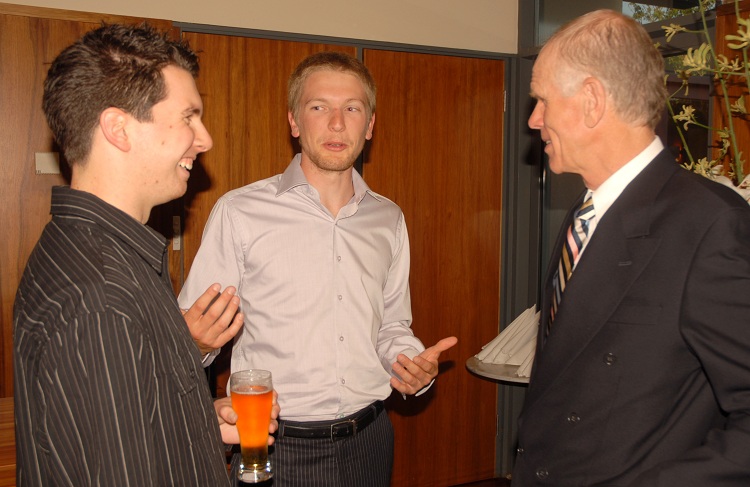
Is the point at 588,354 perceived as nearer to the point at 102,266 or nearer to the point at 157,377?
the point at 157,377

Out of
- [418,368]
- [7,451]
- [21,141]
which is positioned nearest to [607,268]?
[418,368]

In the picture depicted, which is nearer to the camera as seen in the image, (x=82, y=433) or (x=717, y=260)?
(x=82, y=433)

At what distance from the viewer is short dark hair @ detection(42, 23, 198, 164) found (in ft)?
4.20

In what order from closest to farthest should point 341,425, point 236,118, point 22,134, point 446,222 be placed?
1. point 341,425
2. point 22,134
3. point 236,118
4. point 446,222

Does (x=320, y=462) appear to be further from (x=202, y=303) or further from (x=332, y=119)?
(x=332, y=119)

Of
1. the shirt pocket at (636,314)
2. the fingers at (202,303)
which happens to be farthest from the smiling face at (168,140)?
the shirt pocket at (636,314)

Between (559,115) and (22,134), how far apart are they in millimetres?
2646

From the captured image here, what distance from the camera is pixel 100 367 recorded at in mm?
1062

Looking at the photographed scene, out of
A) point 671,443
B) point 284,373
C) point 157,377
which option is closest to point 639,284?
point 671,443

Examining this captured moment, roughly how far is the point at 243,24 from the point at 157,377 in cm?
277

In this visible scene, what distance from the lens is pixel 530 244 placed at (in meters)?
4.36

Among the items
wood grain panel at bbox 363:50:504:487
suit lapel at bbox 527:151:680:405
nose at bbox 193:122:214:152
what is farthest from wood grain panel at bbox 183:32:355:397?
suit lapel at bbox 527:151:680:405

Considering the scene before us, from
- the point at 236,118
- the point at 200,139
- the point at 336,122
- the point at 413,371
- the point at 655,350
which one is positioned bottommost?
the point at 413,371

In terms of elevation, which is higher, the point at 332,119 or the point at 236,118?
the point at 236,118
